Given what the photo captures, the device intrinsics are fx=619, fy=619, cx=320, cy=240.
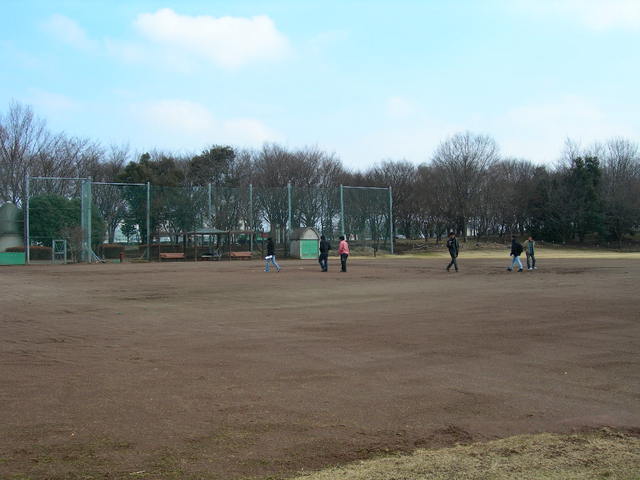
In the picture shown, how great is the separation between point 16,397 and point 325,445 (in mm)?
3242

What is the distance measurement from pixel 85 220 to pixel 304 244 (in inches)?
600

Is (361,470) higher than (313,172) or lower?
lower

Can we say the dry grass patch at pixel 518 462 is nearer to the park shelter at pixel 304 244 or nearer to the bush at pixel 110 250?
the park shelter at pixel 304 244

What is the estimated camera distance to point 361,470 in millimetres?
4312

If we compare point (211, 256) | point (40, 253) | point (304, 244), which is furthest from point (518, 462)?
point (40, 253)

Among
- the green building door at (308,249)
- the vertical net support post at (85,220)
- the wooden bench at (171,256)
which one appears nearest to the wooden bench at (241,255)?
the wooden bench at (171,256)

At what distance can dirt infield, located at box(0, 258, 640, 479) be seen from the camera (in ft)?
15.5

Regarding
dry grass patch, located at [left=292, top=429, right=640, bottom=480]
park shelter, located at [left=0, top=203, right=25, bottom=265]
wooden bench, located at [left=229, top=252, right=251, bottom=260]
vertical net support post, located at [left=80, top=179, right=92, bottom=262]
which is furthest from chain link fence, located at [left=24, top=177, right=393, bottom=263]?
dry grass patch, located at [left=292, top=429, right=640, bottom=480]

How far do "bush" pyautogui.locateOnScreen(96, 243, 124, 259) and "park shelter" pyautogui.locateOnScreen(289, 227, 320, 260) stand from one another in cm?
1219

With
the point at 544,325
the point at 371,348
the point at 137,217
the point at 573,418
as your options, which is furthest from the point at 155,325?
the point at 137,217

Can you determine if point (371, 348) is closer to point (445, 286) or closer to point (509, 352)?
point (509, 352)

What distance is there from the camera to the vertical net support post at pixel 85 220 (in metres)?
41.1

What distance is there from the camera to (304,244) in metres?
45.2

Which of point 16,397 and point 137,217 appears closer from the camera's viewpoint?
point 16,397
